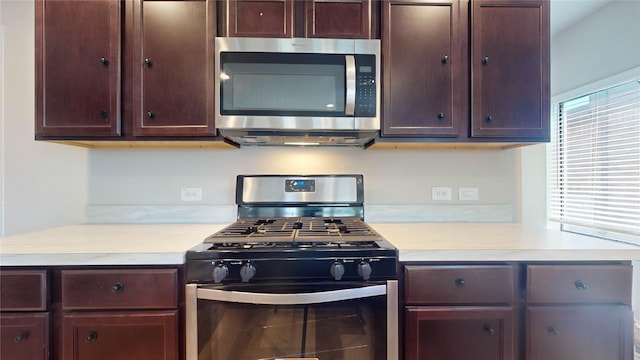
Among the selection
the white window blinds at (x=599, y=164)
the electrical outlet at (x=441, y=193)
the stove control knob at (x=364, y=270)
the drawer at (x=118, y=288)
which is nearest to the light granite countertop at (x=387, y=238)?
the drawer at (x=118, y=288)

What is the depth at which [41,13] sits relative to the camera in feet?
4.74

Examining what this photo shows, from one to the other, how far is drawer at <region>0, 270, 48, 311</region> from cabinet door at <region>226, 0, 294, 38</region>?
132 cm

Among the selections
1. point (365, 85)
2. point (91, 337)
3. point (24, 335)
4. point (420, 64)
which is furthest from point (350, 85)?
point (24, 335)

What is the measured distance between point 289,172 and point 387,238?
77cm

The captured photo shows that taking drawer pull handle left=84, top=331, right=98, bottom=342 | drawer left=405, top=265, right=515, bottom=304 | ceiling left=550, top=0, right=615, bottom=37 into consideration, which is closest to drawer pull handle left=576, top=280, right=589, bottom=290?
drawer left=405, top=265, right=515, bottom=304

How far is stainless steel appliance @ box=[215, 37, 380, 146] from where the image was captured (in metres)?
1.46

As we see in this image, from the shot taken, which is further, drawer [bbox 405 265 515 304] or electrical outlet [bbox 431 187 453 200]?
Answer: electrical outlet [bbox 431 187 453 200]

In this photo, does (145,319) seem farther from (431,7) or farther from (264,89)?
(431,7)

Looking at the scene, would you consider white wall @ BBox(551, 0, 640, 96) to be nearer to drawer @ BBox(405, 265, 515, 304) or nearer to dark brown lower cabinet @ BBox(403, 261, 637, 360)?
dark brown lower cabinet @ BBox(403, 261, 637, 360)

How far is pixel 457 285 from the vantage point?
1172mm

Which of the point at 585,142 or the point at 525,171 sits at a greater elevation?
the point at 585,142

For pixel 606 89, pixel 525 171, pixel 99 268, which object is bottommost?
pixel 99 268

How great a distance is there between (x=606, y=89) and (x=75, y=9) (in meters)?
3.83

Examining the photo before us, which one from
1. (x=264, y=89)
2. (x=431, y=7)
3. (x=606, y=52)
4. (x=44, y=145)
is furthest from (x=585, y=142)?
(x=44, y=145)
